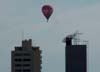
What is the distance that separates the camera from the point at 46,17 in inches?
5645

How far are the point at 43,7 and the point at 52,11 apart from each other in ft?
10.4

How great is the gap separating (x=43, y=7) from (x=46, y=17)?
2.90 meters

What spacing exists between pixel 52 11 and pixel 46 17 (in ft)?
12.6

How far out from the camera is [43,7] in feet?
474

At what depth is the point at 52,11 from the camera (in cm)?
14650
